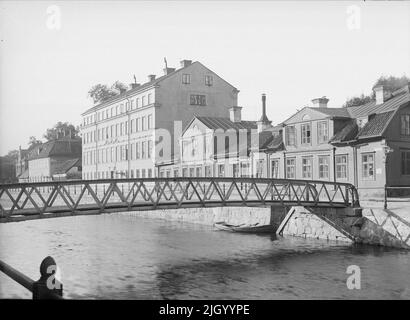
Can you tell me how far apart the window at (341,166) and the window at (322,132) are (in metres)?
1.72

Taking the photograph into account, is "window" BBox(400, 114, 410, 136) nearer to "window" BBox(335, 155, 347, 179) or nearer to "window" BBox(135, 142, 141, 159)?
"window" BBox(335, 155, 347, 179)

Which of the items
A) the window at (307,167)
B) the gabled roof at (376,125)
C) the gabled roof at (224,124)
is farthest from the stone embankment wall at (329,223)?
the gabled roof at (224,124)

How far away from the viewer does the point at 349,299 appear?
A: 1434 cm

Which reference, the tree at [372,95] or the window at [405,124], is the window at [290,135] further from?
the tree at [372,95]

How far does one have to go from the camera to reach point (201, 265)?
805 inches

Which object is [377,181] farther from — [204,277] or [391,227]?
[204,277]

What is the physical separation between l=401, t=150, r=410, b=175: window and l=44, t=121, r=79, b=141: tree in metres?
73.8

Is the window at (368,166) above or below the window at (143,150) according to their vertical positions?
below

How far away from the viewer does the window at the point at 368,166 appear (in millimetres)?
31308

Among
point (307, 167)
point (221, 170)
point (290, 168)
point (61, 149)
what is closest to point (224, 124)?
point (221, 170)

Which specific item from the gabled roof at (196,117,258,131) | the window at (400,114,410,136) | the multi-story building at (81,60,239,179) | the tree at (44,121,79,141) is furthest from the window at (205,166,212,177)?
the tree at (44,121,79,141)

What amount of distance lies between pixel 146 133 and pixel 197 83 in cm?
774

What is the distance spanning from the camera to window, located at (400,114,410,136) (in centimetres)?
3133
